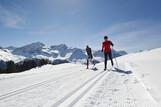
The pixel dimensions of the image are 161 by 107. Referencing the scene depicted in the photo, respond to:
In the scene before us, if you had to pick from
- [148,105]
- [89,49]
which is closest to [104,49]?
[89,49]

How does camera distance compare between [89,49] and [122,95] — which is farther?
[89,49]

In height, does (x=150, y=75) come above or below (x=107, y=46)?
below

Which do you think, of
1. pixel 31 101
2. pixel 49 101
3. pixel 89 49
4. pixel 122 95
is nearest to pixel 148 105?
pixel 122 95

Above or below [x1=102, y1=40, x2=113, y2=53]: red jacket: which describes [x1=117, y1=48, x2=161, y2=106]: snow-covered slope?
below

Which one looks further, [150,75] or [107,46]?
[107,46]

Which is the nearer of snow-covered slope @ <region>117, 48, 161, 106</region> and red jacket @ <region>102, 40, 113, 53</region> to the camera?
snow-covered slope @ <region>117, 48, 161, 106</region>

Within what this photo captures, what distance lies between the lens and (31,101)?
4.38 meters

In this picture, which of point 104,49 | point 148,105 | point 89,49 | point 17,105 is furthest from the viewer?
point 89,49

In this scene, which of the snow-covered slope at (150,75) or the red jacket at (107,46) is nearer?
the snow-covered slope at (150,75)

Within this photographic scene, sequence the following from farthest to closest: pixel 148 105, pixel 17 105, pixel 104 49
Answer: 1. pixel 104 49
2. pixel 17 105
3. pixel 148 105

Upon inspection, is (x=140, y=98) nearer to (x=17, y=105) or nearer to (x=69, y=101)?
(x=69, y=101)

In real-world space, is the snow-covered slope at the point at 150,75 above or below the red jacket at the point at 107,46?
below

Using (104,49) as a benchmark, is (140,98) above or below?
below

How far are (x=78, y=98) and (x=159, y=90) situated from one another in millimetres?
1830
